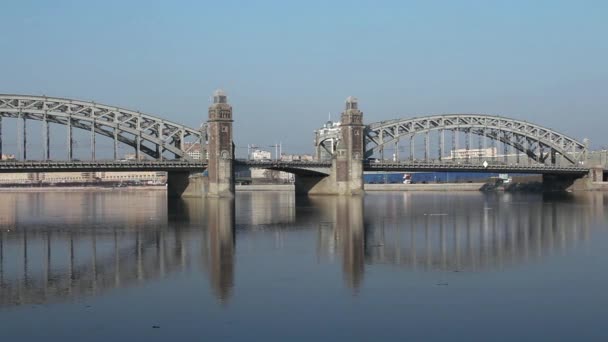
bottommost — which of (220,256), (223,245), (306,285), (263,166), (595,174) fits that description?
(306,285)

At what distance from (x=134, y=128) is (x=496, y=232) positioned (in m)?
67.0

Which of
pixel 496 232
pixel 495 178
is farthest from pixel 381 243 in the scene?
pixel 495 178

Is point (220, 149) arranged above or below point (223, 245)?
above

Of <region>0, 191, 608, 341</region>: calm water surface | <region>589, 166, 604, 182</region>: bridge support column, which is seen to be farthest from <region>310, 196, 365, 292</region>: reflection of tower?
<region>589, 166, 604, 182</region>: bridge support column

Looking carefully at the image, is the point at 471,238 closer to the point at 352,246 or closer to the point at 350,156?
the point at 352,246

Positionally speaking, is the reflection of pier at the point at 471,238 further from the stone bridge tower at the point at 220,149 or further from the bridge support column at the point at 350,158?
the bridge support column at the point at 350,158

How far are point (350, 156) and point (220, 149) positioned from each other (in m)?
21.4

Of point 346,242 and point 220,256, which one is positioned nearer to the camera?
point 220,256

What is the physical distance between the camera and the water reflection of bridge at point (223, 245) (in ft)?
91.7

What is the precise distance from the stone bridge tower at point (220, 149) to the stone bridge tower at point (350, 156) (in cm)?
1802

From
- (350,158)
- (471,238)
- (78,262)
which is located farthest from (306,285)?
(350,158)

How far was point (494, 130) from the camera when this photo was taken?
133 metres

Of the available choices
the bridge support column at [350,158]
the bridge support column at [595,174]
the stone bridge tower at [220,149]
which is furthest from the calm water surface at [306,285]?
the bridge support column at [595,174]

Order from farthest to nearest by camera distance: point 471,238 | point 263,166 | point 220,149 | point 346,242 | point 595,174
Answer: point 595,174 < point 263,166 < point 220,149 < point 471,238 < point 346,242
